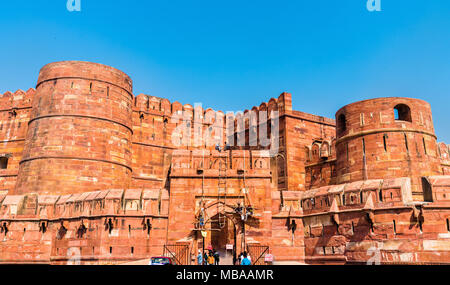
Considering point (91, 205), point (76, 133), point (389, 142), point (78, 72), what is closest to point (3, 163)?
point (76, 133)

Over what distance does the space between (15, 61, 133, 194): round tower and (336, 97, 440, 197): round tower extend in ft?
51.0

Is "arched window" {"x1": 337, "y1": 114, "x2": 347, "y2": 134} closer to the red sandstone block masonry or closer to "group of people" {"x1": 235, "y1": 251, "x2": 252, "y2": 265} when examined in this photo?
the red sandstone block masonry

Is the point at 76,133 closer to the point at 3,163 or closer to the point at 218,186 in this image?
the point at 3,163

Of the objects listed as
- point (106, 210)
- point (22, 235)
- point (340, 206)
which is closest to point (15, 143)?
point (22, 235)

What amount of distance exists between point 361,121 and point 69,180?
60.7 ft

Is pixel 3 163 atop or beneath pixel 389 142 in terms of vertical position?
atop

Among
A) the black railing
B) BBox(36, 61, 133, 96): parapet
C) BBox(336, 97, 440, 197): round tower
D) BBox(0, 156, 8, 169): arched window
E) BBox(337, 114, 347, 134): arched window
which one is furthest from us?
BBox(0, 156, 8, 169): arched window

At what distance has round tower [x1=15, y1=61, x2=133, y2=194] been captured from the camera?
2441cm

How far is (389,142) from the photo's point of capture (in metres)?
20.0

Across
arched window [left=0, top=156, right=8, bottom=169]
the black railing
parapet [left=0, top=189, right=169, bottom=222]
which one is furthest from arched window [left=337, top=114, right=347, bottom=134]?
arched window [left=0, top=156, right=8, bottom=169]

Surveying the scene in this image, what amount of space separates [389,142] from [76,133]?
772 inches

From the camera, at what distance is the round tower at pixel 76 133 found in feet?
80.1

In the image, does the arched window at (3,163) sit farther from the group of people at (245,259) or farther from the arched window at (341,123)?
the arched window at (341,123)

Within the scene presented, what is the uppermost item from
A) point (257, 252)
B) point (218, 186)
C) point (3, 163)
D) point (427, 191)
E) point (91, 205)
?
point (3, 163)
